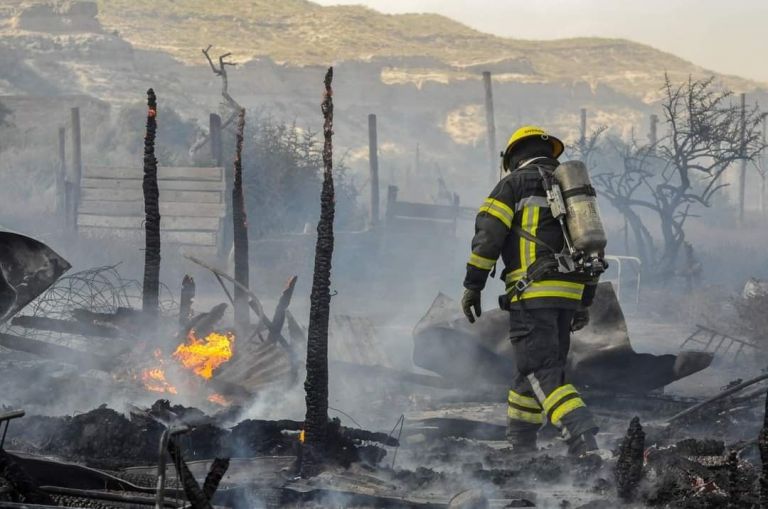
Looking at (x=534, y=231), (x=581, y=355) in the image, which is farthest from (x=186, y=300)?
(x=534, y=231)

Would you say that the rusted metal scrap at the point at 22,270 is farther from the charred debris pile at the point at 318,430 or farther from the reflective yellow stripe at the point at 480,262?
the reflective yellow stripe at the point at 480,262

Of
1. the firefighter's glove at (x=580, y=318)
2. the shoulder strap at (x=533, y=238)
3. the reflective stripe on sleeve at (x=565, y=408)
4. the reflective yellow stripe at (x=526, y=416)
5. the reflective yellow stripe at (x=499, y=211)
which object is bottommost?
the reflective yellow stripe at (x=526, y=416)

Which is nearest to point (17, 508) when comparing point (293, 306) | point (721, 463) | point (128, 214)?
point (721, 463)

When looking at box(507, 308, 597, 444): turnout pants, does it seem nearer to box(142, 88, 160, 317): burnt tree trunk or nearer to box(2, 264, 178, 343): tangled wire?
box(142, 88, 160, 317): burnt tree trunk

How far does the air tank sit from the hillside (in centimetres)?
6391

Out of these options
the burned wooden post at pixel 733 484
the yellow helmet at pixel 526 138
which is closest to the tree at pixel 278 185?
the yellow helmet at pixel 526 138

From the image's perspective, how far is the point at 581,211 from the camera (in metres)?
5.96

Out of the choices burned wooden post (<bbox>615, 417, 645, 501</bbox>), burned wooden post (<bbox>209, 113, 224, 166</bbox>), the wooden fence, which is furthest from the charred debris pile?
burned wooden post (<bbox>209, 113, 224, 166</bbox>)

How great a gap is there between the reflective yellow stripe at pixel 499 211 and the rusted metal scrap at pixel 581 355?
6.69ft

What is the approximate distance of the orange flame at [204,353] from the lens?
8.19 m

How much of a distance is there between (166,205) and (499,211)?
15526mm

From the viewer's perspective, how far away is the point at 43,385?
8203mm

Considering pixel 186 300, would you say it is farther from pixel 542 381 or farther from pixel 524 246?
pixel 542 381

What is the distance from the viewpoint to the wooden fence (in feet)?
66.5
